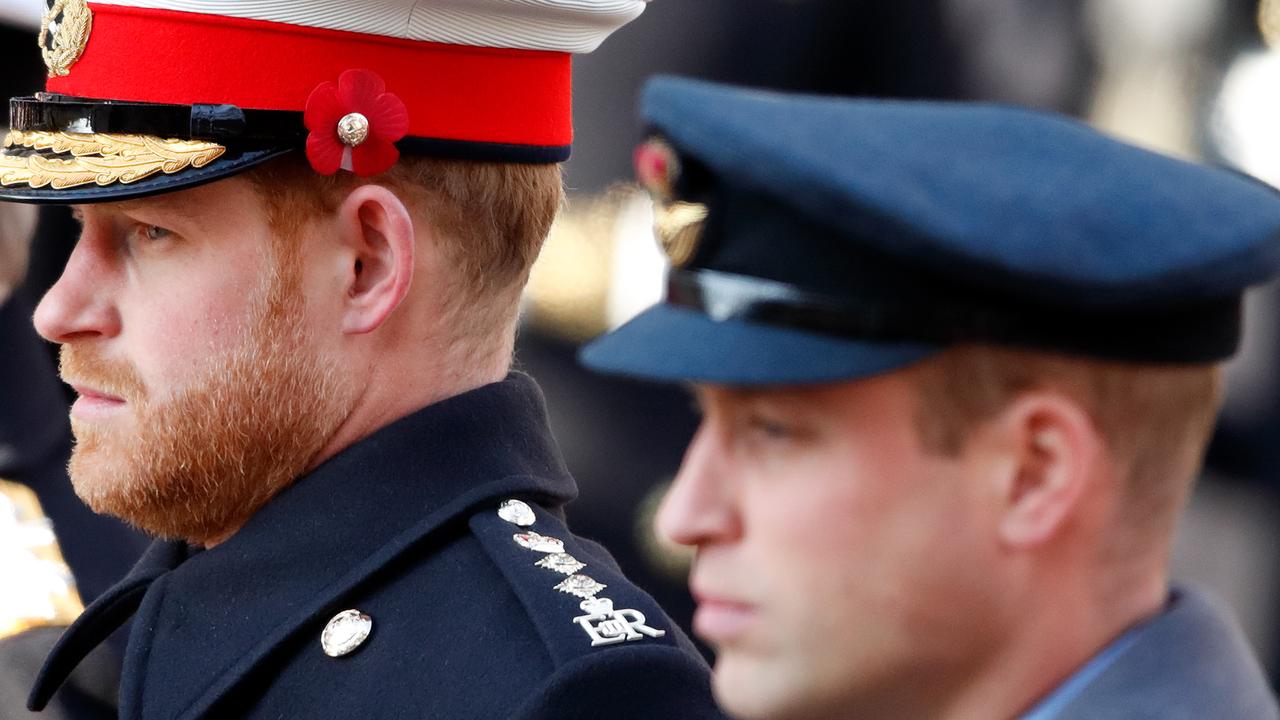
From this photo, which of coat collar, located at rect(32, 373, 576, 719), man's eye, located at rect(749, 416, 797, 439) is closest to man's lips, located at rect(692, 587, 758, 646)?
man's eye, located at rect(749, 416, 797, 439)

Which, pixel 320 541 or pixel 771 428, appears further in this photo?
pixel 320 541

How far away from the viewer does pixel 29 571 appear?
3094 millimetres

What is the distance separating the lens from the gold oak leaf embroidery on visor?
2.21 meters

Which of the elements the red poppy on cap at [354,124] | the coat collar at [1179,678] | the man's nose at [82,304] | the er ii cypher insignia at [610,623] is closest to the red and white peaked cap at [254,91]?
the red poppy on cap at [354,124]

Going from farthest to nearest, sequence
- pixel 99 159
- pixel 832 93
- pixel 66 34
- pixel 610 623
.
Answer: pixel 832 93
pixel 66 34
pixel 99 159
pixel 610 623

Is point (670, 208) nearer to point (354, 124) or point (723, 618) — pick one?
point (723, 618)

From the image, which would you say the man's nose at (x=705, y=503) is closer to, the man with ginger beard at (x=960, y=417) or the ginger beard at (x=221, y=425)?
the man with ginger beard at (x=960, y=417)

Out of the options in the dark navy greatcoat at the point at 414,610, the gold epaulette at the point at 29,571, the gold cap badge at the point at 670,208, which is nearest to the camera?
the gold cap badge at the point at 670,208

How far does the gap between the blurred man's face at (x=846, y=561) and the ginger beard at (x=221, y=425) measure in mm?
948

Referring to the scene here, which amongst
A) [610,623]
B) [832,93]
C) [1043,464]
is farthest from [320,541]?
[832,93]

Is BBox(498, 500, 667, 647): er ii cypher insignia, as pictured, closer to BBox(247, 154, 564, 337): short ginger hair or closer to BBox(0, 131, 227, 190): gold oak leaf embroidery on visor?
BBox(247, 154, 564, 337): short ginger hair

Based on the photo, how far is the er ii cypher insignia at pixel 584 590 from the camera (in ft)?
6.93

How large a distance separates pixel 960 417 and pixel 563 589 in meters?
0.87

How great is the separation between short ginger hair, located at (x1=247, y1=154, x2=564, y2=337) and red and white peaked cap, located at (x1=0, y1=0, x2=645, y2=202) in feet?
0.12
